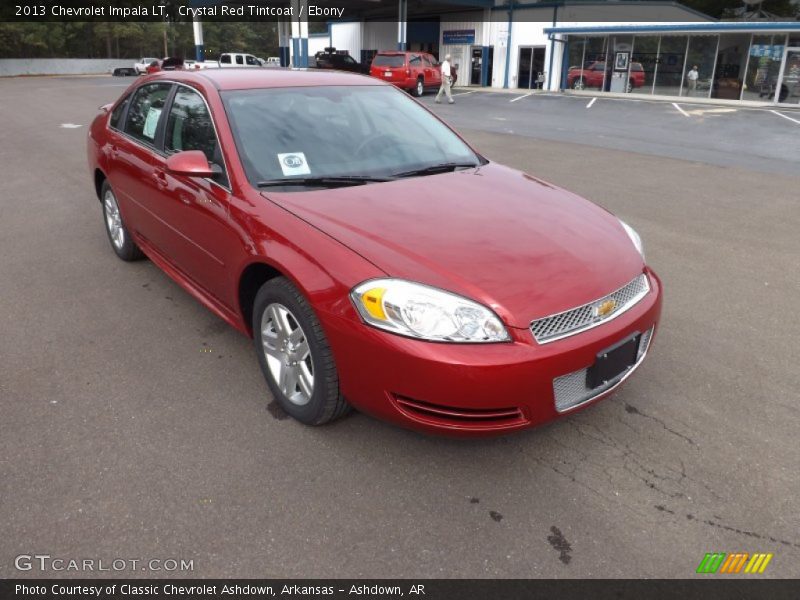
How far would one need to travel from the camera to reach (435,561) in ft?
7.35

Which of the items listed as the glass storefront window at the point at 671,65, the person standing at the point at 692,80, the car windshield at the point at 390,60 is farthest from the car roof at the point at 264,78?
the glass storefront window at the point at 671,65

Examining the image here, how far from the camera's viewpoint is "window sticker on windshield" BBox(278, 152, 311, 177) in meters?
3.22

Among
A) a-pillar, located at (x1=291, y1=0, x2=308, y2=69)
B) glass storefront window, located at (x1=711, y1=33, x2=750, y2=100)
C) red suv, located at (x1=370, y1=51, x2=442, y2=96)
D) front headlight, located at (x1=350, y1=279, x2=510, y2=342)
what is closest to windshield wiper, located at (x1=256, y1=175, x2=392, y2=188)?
front headlight, located at (x1=350, y1=279, x2=510, y2=342)

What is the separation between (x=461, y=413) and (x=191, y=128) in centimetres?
245

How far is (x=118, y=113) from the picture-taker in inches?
195

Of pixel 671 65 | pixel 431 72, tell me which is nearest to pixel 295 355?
pixel 431 72

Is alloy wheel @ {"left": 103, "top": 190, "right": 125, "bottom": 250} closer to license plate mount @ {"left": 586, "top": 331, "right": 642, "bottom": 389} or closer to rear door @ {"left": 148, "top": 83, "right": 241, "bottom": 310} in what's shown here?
rear door @ {"left": 148, "top": 83, "right": 241, "bottom": 310}

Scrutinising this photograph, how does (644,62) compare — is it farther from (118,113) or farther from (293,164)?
(293,164)

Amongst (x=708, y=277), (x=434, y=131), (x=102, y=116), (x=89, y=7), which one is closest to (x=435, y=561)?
(x=434, y=131)

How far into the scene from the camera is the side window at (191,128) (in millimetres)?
3354

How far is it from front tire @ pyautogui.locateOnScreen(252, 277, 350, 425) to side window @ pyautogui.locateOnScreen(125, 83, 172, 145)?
6.23 ft

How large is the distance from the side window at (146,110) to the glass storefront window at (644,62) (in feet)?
96.7

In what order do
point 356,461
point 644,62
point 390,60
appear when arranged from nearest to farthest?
1. point 356,461
2. point 390,60
3. point 644,62
